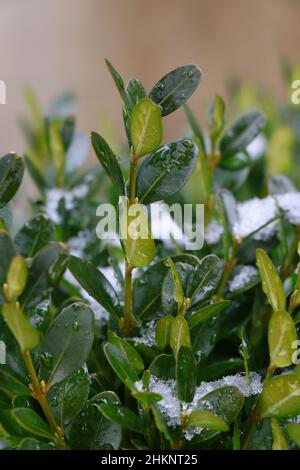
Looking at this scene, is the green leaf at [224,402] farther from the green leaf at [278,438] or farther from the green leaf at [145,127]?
the green leaf at [145,127]

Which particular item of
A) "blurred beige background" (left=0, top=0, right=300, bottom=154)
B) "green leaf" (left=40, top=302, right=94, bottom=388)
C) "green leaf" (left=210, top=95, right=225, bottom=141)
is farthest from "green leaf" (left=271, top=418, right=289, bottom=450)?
"blurred beige background" (left=0, top=0, right=300, bottom=154)

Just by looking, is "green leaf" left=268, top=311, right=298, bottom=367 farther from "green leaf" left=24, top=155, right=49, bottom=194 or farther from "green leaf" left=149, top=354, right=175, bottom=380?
"green leaf" left=24, top=155, right=49, bottom=194

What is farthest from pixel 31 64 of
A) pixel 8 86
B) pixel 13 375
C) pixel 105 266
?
pixel 13 375

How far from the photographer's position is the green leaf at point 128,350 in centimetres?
35

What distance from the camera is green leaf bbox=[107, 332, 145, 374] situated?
0.35 m

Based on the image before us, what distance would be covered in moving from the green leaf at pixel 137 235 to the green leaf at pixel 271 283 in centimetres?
6

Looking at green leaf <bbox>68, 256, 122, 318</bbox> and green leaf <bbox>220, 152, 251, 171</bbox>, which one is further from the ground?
green leaf <bbox>220, 152, 251, 171</bbox>

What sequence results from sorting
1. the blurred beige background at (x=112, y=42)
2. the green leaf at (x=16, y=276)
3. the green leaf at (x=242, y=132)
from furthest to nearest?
1. the blurred beige background at (x=112, y=42)
2. the green leaf at (x=242, y=132)
3. the green leaf at (x=16, y=276)

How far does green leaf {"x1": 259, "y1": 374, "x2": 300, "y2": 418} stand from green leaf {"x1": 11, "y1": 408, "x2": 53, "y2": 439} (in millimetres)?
114

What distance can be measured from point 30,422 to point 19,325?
0.06 meters

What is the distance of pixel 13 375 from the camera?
0.35m

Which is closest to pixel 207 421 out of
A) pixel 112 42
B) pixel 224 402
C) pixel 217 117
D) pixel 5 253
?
pixel 224 402

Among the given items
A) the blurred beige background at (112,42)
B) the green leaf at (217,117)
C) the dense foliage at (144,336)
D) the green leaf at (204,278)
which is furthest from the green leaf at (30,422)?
the blurred beige background at (112,42)

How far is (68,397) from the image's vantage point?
36cm
